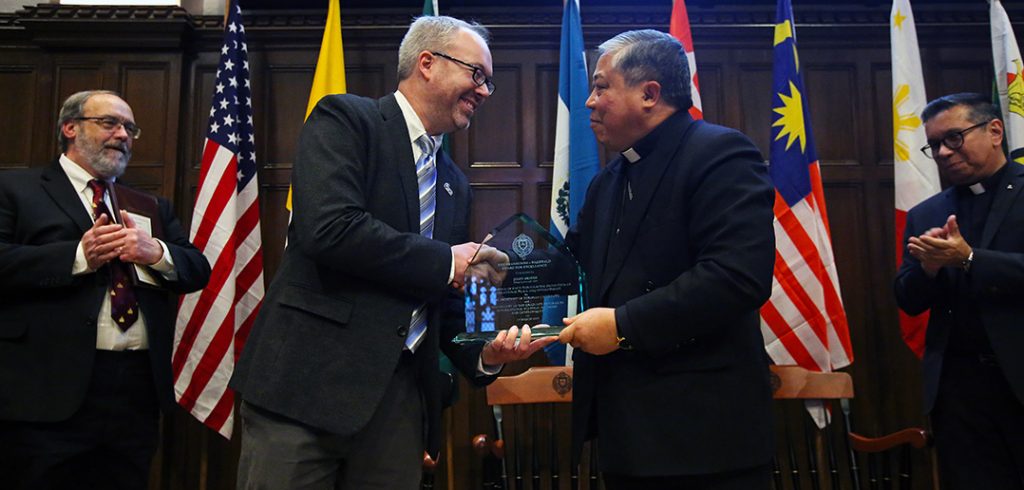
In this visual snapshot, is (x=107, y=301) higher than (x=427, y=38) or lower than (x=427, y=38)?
lower

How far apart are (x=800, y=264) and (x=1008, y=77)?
146 centimetres

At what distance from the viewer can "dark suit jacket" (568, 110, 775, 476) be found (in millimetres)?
1569

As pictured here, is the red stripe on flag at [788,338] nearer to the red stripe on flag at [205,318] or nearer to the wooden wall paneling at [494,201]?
the wooden wall paneling at [494,201]

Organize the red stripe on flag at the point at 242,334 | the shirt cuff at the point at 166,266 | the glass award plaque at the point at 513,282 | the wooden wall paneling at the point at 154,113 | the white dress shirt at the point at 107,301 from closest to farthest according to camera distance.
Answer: the glass award plaque at the point at 513,282
the white dress shirt at the point at 107,301
the shirt cuff at the point at 166,266
the red stripe on flag at the point at 242,334
the wooden wall paneling at the point at 154,113

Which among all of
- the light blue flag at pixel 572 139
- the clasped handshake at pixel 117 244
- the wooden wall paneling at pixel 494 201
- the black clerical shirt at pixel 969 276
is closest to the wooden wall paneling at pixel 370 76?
the wooden wall paneling at pixel 494 201

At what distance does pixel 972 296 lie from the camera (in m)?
2.62

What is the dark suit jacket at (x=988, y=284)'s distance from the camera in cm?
251

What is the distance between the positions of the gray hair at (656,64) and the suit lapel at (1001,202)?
1.59 metres

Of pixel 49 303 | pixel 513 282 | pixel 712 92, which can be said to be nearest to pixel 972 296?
pixel 513 282

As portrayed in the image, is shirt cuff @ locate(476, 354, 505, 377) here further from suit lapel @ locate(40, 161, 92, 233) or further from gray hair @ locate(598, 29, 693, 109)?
suit lapel @ locate(40, 161, 92, 233)

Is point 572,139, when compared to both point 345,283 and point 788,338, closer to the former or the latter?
point 788,338

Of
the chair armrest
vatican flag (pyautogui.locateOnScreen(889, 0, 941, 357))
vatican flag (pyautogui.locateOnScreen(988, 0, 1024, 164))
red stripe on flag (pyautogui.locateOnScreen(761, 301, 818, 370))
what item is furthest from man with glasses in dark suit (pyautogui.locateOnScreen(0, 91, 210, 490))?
vatican flag (pyautogui.locateOnScreen(988, 0, 1024, 164))

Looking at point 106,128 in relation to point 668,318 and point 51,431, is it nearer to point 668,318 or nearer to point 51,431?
point 51,431

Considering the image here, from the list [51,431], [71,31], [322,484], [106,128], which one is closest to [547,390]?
[322,484]
